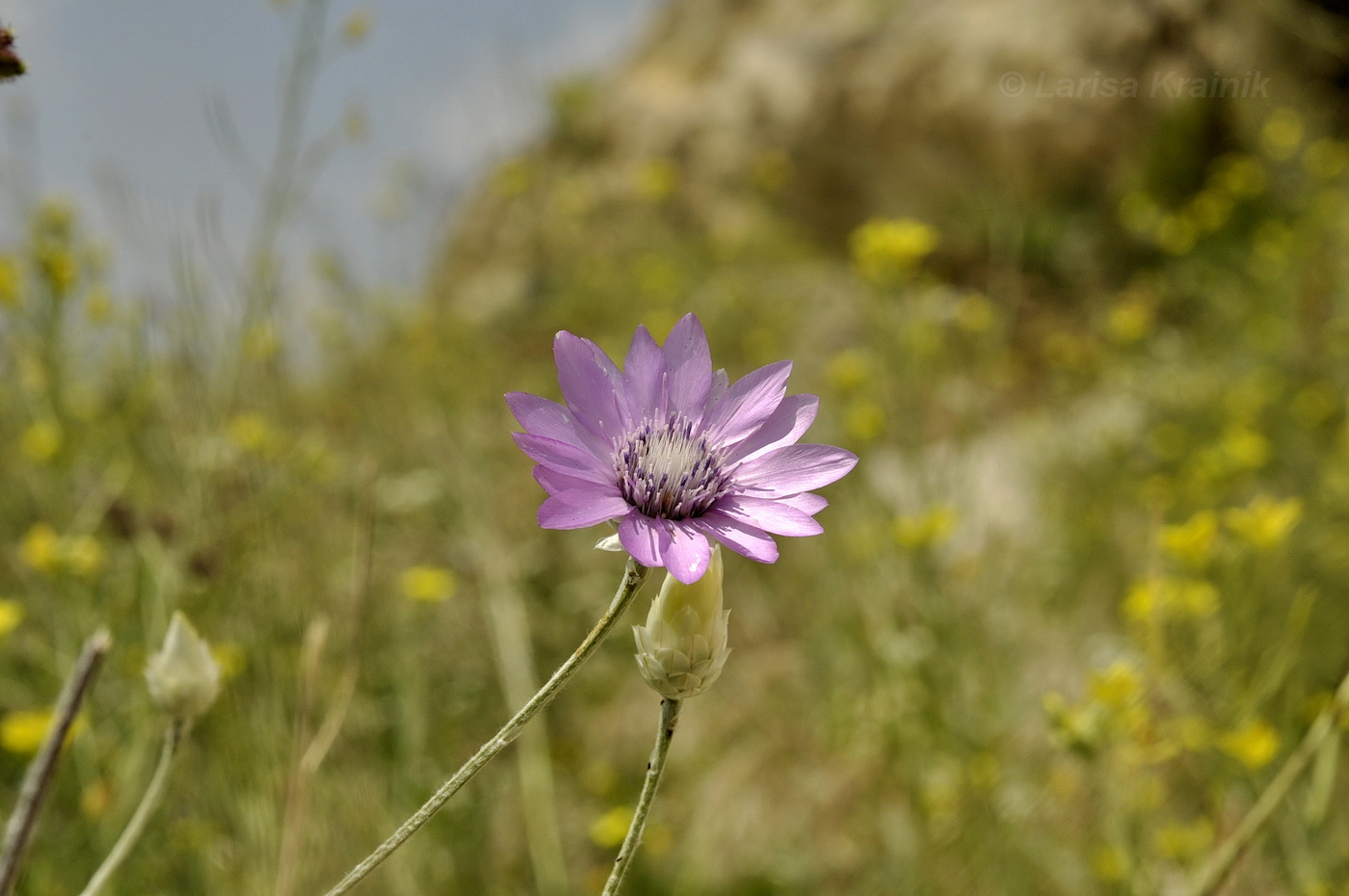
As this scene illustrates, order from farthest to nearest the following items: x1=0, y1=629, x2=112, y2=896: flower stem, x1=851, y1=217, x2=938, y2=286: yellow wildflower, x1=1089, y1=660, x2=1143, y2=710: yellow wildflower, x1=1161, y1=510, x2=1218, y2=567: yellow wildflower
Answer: x1=851, y1=217, x2=938, y2=286: yellow wildflower
x1=1161, y1=510, x2=1218, y2=567: yellow wildflower
x1=1089, y1=660, x2=1143, y2=710: yellow wildflower
x1=0, y1=629, x2=112, y2=896: flower stem

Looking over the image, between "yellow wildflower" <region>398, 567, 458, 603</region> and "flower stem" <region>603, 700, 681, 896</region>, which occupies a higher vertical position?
"yellow wildflower" <region>398, 567, 458, 603</region>

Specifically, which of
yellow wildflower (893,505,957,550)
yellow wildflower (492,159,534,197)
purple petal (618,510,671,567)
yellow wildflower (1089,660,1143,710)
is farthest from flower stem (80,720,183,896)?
yellow wildflower (492,159,534,197)

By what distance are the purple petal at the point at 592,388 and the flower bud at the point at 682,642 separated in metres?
0.14

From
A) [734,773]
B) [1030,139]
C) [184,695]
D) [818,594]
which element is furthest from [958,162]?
[184,695]

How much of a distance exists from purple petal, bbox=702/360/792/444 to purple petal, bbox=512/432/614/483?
102 millimetres

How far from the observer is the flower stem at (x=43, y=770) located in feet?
1.71

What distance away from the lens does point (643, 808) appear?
48 cm

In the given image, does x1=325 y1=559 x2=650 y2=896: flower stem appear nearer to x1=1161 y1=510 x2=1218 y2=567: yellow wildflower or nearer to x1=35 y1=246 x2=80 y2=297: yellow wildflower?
x1=1161 y1=510 x2=1218 y2=567: yellow wildflower

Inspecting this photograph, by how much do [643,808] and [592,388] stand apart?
0.94ft

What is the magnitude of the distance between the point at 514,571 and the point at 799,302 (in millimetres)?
3590

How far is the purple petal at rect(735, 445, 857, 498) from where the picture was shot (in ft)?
2.10

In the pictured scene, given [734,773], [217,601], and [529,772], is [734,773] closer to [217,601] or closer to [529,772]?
[529,772]

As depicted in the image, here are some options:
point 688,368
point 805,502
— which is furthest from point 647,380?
point 805,502
